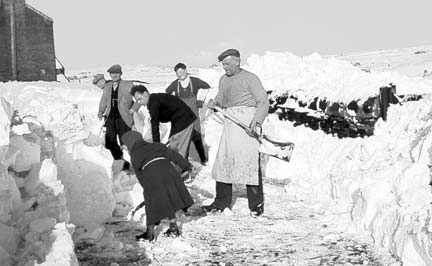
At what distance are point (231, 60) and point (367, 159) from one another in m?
1.86

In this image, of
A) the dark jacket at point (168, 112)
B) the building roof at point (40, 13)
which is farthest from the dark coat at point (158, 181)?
the building roof at point (40, 13)

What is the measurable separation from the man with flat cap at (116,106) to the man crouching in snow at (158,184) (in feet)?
10.1

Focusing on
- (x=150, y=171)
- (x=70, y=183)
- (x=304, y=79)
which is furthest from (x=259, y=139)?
(x=304, y=79)

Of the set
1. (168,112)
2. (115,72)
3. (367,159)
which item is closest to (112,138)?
(115,72)

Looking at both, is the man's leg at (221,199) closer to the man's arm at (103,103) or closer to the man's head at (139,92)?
the man's head at (139,92)

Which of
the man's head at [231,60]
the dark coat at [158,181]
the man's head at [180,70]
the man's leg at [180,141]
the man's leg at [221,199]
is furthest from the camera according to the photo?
the man's head at [180,70]

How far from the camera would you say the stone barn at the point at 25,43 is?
32406 mm

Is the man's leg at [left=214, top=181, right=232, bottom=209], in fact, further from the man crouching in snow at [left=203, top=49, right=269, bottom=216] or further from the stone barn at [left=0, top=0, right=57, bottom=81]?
the stone barn at [left=0, top=0, right=57, bottom=81]

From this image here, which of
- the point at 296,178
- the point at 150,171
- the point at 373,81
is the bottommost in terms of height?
the point at 296,178

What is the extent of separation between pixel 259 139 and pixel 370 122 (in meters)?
1.84

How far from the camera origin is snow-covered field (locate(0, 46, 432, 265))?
16.9 ft

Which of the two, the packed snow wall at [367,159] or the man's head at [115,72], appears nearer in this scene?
the packed snow wall at [367,159]

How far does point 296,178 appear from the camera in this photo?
376 inches

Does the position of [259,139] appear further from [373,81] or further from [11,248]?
[11,248]
